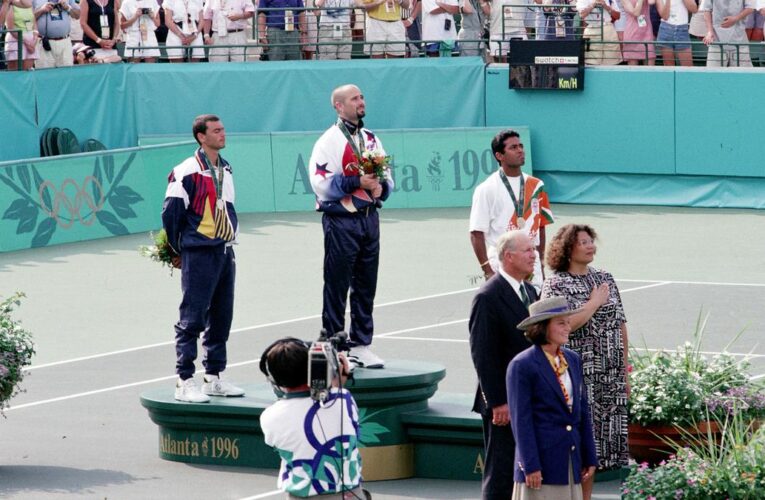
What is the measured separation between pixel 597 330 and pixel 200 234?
11.0 ft

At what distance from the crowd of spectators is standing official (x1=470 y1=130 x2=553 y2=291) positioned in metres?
13.6

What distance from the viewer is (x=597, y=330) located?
33.0ft

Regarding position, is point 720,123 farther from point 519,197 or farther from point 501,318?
point 501,318

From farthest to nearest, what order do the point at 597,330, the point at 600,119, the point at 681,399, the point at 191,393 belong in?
the point at 600,119
the point at 191,393
the point at 681,399
the point at 597,330

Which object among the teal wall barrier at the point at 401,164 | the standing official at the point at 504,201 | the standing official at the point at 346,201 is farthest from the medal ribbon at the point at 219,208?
the teal wall barrier at the point at 401,164

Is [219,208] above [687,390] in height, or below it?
above

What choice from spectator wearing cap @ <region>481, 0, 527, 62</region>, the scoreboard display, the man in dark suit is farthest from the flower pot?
spectator wearing cap @ <region>481, 0, 527, 62</region>

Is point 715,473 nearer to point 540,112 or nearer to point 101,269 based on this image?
point 101,269

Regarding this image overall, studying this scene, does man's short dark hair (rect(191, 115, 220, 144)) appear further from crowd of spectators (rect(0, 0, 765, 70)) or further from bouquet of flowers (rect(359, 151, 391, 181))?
crowd of spectators (rect(0, 0, 765, 70))

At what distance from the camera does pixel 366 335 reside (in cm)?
1223

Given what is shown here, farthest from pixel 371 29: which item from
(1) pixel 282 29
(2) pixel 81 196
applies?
(2) pixel 81 196

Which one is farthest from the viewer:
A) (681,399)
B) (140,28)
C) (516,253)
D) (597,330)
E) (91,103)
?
(140,28)

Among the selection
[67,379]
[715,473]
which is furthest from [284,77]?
[715,473]

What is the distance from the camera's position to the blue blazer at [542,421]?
853 cm
